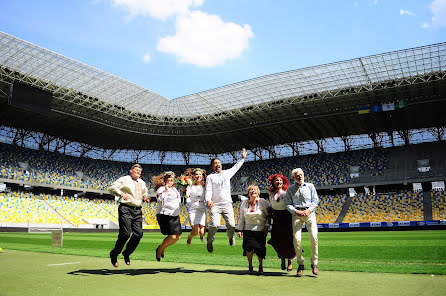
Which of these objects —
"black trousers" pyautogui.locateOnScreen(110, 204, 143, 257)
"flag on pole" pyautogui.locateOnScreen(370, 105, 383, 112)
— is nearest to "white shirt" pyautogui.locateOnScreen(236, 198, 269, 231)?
"black trousers" pyautogui.locateOnScreen(110, 204, 143, 257)

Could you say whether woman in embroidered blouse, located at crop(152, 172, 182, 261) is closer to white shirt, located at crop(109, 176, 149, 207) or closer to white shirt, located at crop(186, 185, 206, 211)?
white shirt, located at crop(109, 176, 149, 207)

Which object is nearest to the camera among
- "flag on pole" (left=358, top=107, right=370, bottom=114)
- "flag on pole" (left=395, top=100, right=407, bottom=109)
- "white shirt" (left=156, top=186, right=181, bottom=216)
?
"white shirt" (left=156, top=186, right=181, bottom=216)

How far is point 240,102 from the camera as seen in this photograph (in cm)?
4069

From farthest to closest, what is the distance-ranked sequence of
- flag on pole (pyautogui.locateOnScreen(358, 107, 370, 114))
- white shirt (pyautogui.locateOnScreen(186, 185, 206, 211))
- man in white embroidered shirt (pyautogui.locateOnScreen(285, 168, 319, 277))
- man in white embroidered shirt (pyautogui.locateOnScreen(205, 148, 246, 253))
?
1. flag on pole (pyautogui.locateOnScreen(358, 107, 370, 114))
2. white shirt (pyautogui.locateOnScreen(186, 185, 206, 211))
3. man in white embroidered shirt (pyautogui.locateOnScreen(205, 148, 246, 253))
4. man in white embroidered shirt (pyautogui.locateOnScreen(285, 168, 319, 277))

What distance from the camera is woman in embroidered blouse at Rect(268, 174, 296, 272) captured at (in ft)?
24.0

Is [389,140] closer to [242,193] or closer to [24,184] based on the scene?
[242,193]

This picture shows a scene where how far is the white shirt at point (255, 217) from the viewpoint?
290 inches

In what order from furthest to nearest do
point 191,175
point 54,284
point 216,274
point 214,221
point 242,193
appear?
point 242,193
point 191,175
point 214,221
point 216,274
point 54,284

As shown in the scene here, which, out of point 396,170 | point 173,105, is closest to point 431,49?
point 396,170

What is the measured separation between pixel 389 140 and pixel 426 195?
10.6 m

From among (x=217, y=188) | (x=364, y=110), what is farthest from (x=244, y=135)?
(x=217, y=188)

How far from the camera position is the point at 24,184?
43.7m

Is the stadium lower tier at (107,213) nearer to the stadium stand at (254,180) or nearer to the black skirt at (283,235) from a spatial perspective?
the stadium stand at (254,180)

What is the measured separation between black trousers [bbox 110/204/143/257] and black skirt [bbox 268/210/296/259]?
8.78ft
